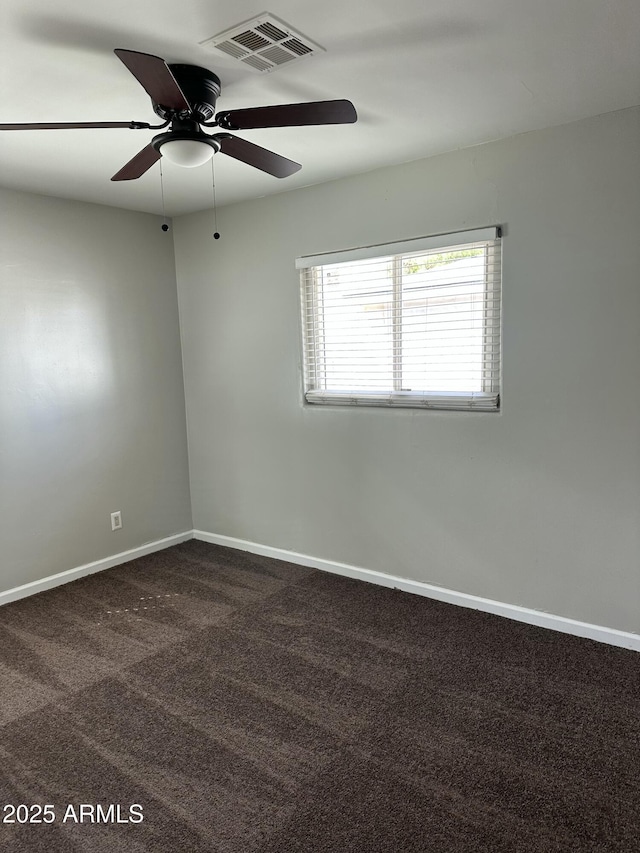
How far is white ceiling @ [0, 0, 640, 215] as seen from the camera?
5.63 feet

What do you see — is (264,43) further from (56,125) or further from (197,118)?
(56,125)

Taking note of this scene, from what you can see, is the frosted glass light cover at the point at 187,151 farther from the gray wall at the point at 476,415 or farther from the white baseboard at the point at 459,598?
the white baseboard at the point at 459,598

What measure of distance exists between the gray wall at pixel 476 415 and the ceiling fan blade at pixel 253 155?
42.0 inches

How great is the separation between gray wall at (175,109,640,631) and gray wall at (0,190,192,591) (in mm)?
346

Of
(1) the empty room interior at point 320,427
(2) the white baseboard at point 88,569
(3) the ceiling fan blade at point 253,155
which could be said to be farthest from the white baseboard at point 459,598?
(3) the ceiling fan blade at point 253,155

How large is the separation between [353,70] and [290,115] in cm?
39

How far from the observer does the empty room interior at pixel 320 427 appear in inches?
75.0

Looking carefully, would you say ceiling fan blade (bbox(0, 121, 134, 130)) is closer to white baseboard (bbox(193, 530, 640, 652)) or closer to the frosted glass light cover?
the frosted glass light cover

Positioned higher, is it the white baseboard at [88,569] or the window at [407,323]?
the window at [407,323]

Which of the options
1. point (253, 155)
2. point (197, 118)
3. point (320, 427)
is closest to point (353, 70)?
point (253, 155)

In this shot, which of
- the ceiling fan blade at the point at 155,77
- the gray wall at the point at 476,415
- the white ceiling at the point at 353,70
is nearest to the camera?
the ceiling fan blade at the point at 155,77

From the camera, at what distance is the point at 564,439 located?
2891mm

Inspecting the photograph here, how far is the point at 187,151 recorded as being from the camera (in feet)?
6.68

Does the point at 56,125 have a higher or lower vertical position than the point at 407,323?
higher
